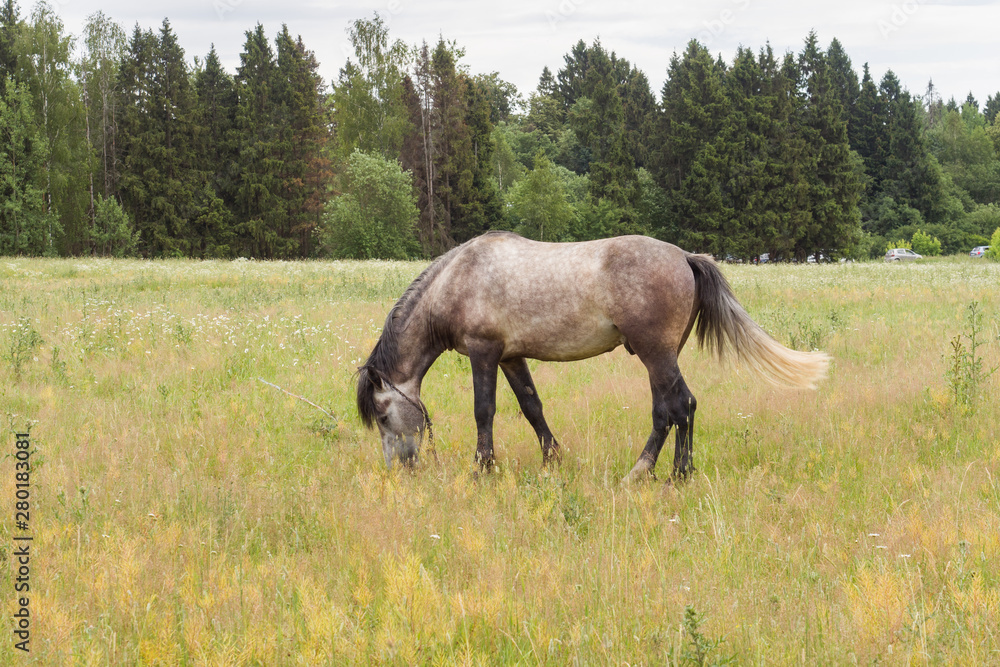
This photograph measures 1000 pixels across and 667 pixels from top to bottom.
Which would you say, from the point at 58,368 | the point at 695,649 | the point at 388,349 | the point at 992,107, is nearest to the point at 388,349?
the point at 388,349

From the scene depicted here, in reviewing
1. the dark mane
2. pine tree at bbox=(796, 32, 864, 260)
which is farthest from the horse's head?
pine tree at bbox=(796, 32, 864, 260)

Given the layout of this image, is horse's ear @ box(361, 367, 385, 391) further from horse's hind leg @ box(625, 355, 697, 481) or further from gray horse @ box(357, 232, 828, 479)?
horse's hind leg @ box(625, 355, 697, 481)

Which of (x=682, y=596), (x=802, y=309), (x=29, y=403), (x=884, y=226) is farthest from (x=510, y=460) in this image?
(x=884, y=226)

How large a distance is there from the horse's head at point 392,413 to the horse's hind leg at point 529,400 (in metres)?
0.84

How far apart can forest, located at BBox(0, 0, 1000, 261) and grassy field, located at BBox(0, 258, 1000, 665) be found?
120ft

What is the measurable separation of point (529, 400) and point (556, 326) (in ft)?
2.67

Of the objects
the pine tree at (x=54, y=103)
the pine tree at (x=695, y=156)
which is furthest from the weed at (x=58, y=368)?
the pine tree at (x=695, y=156)

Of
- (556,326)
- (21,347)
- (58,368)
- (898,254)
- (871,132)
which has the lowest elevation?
(58,368)

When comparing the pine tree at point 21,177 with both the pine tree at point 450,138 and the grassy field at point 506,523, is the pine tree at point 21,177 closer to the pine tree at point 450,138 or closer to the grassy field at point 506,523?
the pine tree at point 450,138

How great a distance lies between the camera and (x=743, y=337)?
5.71 m

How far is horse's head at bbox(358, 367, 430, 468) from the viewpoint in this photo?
19.4 ft

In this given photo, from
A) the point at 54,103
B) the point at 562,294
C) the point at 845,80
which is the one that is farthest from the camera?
the point at 845,80

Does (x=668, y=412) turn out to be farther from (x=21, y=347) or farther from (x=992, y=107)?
(x=992, y=107)

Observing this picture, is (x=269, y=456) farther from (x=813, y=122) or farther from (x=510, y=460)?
(x=813, y=122)
